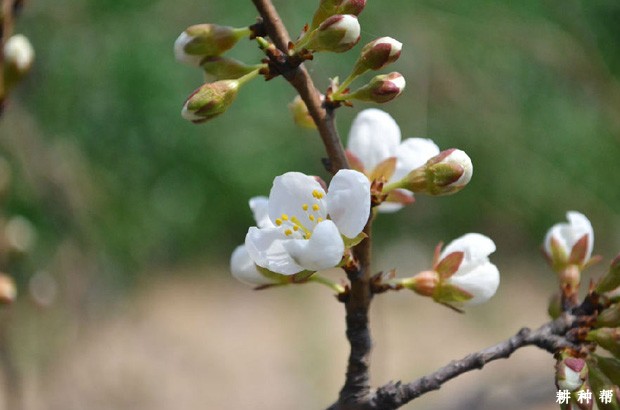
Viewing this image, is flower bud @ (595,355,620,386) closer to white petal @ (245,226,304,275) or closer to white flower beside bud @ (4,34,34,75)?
white petal @ (245,226,304,275)

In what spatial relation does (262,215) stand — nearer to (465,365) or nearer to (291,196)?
(291,196)

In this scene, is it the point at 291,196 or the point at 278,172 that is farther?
the point at 278,172

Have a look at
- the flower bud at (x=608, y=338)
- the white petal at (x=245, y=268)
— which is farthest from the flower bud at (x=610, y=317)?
the white petal at (x=245, y=268)

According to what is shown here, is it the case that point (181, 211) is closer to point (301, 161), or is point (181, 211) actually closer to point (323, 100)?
point (301, 161)

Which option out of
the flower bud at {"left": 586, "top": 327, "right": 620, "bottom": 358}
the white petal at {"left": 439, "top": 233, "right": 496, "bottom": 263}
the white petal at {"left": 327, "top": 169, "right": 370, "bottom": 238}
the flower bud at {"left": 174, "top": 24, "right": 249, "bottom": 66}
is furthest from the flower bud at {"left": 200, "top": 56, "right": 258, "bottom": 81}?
the flower bud at {"left": 586, "top": 327, "right": 620, "bottom": 358}

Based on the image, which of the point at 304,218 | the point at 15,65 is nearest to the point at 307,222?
the point at 304,218

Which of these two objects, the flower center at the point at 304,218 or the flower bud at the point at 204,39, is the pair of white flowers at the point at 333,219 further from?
the flower bud at the point at 204,39
